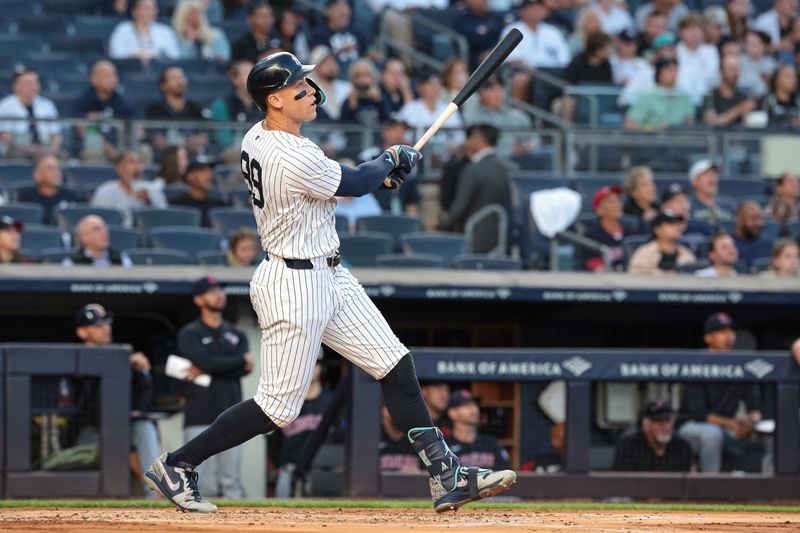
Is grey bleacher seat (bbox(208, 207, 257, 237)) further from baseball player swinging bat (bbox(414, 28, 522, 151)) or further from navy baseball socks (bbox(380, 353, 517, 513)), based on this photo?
navy baseball socks (bbox(380, 353, 517, 513))

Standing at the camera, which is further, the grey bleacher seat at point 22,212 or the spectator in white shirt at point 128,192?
the spectator in white shirt at point 128,192

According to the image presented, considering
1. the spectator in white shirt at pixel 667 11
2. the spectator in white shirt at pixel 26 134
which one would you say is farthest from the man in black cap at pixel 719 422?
the spectator in white shirt at pixel 667 11

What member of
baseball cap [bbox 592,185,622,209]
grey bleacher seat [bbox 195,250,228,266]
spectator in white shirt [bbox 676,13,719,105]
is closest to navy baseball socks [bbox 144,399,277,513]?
grey bleacher seat [bbox 195,250,228,266]

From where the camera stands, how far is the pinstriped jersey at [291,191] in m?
5.16

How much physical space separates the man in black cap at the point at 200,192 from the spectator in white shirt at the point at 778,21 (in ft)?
21.9

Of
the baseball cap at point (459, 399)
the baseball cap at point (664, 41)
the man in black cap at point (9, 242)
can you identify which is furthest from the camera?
the baseball cap at point (664, 41)

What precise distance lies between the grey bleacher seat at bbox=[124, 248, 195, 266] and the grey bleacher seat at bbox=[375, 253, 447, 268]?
1.27 metres

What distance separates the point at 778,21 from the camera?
48.8ft

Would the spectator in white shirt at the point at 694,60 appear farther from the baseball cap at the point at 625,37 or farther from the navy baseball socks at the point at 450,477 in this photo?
the navy baseball socks at the point at 450,477

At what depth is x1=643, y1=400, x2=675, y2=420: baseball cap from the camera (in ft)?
27.6

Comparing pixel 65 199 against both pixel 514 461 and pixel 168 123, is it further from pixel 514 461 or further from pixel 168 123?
pixel 514 461

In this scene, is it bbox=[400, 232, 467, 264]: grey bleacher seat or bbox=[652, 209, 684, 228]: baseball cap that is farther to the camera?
bbox=[400, 232, 467, 264]: grey bleacher seat

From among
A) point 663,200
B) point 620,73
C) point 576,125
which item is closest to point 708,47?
point 620,73

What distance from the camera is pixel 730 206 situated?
11.3 meters
